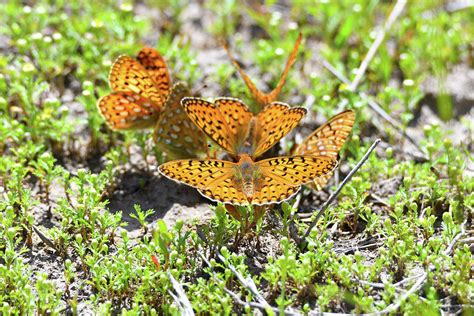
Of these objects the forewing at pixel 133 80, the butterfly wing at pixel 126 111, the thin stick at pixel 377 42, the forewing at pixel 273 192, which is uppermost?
the thin stick at pixel 377 42

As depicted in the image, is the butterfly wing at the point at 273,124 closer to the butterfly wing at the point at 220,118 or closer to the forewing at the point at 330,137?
the butterfly wing at the point at 220,118

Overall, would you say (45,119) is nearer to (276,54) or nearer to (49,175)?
(49,175)

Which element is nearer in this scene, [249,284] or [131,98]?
[249,284]

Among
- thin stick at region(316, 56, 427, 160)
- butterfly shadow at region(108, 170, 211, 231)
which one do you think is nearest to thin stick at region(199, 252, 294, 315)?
butterfly shadow at region(108, 170, 211, 231)

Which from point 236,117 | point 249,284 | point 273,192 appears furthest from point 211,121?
point 249,284

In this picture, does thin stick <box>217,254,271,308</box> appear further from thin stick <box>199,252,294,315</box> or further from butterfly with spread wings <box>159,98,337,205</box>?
butterfly with spread wings <box>159,98,337,205</box>

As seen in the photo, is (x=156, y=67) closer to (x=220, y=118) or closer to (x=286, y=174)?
(x=220, y=118)

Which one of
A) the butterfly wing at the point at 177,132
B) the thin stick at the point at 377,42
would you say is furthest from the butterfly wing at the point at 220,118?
the thin stick at the point at 377,42
